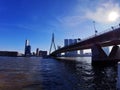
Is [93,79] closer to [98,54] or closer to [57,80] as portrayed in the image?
[57,80]

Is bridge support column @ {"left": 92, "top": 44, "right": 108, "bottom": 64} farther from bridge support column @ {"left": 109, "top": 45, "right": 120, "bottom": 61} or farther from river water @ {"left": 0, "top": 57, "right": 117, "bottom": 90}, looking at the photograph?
river water @ {"left": 0, "top": 57, "right": 117, "bottom": 90}

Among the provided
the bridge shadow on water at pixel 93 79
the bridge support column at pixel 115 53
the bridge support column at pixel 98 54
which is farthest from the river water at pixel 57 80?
the bridge support column at pixel 115 53

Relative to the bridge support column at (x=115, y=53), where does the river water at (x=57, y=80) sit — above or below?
below

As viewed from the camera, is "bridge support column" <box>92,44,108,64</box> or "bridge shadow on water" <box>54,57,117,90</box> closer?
"bridge shadow on water" <box>54,57,117,90</box>

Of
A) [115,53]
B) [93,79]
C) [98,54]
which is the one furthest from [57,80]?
[115,53]

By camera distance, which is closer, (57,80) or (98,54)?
(57,80)

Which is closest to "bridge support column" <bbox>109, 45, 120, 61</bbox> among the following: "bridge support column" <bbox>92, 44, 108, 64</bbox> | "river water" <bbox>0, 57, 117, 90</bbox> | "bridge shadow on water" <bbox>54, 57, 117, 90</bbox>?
"bridge support column" <bbox>92, 44, 108, 64</bbox>

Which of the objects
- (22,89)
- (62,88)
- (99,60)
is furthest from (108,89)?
(99,60)

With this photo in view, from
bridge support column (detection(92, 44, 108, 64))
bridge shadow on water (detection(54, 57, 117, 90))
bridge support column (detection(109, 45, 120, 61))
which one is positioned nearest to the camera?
bridge shadow on water (detection(54, 57, 117, 90))

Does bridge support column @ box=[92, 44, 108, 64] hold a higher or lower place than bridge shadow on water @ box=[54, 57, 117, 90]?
higher

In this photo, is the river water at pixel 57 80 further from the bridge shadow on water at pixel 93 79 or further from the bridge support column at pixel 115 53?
the bridge support column at pixel 115 53

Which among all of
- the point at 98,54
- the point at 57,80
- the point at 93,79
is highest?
the point at 98,54

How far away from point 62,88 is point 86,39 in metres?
56.9

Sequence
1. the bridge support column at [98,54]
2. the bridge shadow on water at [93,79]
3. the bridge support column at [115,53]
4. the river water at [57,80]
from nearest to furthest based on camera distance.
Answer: the river water at [57,80] < the bridge shadow on water at [93,79] < the bridge support column at [98,54] < the bridge support column at [115,53]
